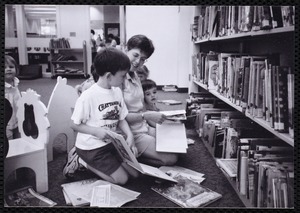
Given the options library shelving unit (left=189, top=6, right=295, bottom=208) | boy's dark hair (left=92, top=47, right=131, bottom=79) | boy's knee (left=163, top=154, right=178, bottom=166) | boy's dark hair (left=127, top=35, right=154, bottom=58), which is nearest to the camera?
library shelving unit (left=189, top=6, right=295, bottom=208)

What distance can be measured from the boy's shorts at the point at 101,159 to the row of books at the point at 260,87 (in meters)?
0.75

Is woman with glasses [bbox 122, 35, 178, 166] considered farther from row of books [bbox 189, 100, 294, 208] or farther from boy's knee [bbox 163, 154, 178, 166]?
row of books [bbox 189, 100, 294, 208]

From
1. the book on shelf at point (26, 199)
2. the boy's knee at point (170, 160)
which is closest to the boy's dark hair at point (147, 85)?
the boy's knee at point (170, 160)

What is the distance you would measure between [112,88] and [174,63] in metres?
3.85

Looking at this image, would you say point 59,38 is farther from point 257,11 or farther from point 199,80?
point 257,11

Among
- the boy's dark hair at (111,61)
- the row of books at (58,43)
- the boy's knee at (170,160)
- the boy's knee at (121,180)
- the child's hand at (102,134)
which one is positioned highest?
the row of books at (58,43)

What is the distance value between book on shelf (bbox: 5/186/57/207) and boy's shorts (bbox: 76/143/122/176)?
28 centimetres

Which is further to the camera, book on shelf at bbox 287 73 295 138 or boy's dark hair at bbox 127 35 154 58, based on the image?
boy's dark hair at bbox 127 35 154 58

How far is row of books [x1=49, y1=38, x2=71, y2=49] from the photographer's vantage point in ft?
22.8

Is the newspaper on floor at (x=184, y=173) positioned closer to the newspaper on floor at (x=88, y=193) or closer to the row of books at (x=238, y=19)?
the newspaper on floor at (x=88, y=193)

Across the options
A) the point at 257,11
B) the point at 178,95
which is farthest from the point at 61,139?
the point at 178,95

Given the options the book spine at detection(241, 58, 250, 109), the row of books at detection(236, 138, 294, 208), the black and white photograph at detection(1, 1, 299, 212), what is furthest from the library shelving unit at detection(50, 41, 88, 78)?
the row of books at detection(236, 138, 294, 208)

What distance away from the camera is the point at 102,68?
1.50 meters

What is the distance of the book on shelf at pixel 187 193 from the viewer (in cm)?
137
